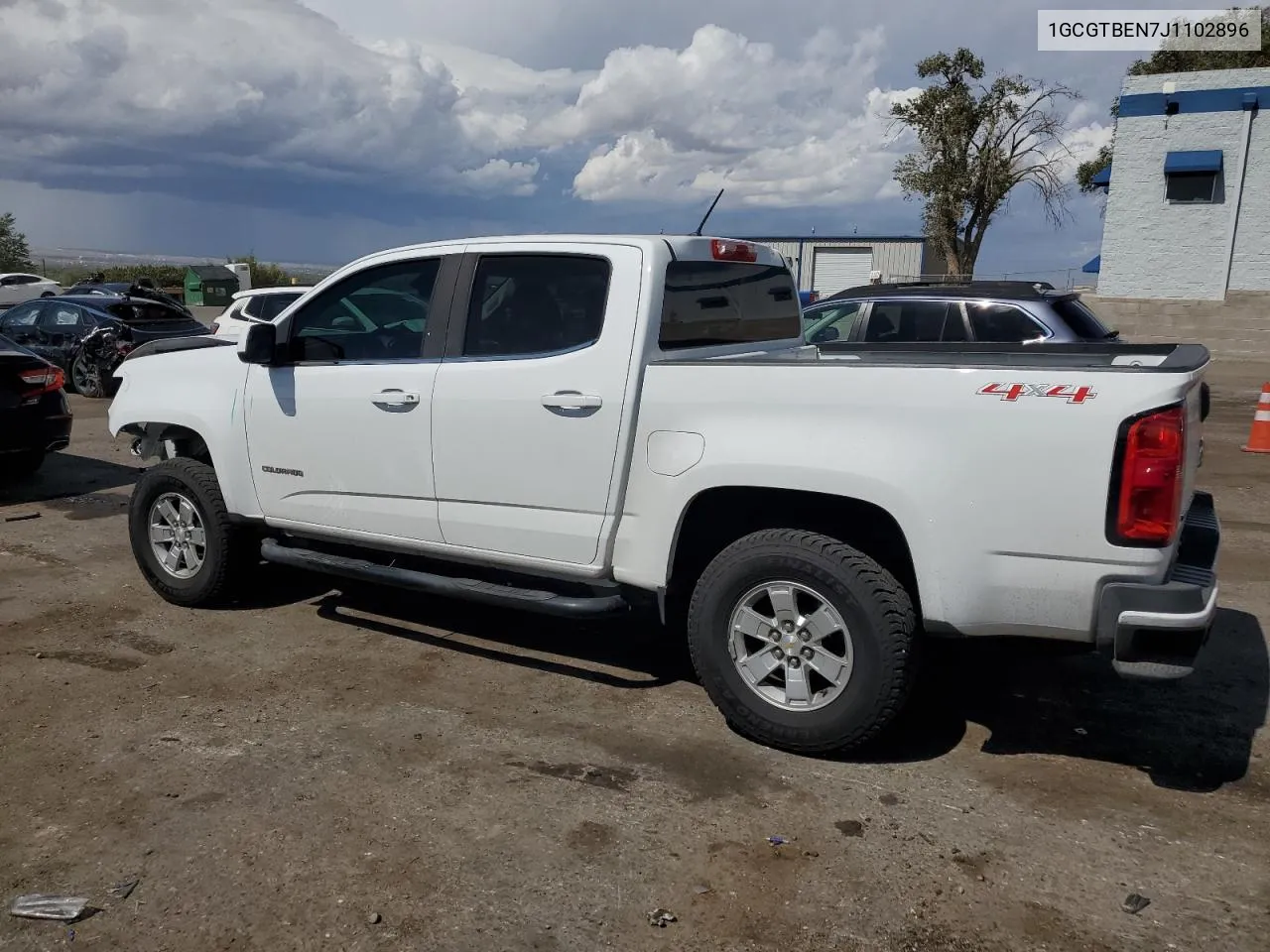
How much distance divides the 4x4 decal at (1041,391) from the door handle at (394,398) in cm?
250

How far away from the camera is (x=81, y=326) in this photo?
15.3m

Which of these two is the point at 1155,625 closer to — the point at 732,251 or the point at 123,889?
the point at 732,251

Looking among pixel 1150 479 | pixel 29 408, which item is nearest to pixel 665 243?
pixel 1150 479

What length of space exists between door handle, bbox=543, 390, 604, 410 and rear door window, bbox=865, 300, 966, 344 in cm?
546

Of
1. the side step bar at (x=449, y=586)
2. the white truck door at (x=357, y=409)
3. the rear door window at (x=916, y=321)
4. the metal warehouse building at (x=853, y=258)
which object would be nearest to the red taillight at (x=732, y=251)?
the white truck door at (x=357, y=409)

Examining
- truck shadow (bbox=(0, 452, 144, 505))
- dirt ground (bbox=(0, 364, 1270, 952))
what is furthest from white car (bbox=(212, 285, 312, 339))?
dirt ground (bbox=(0, 364, 1270, 952))

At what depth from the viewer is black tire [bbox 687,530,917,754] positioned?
354cm

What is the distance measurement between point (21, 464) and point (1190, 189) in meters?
26.5

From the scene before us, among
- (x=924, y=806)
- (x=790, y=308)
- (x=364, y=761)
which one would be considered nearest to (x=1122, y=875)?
(x=924, y=806)

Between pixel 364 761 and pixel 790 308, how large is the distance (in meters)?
3.10

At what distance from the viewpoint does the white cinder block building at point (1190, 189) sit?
24.6 meters

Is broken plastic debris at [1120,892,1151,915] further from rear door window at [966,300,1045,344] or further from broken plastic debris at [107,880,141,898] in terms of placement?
rear door window at [966,300,1045,344]

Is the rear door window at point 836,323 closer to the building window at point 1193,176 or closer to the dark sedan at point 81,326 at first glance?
the dark sedan at point 81,326

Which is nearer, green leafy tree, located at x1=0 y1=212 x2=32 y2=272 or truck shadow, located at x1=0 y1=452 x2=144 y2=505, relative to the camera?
truck shadow, located at x1=0 y1=452 x2=144 y2=505
